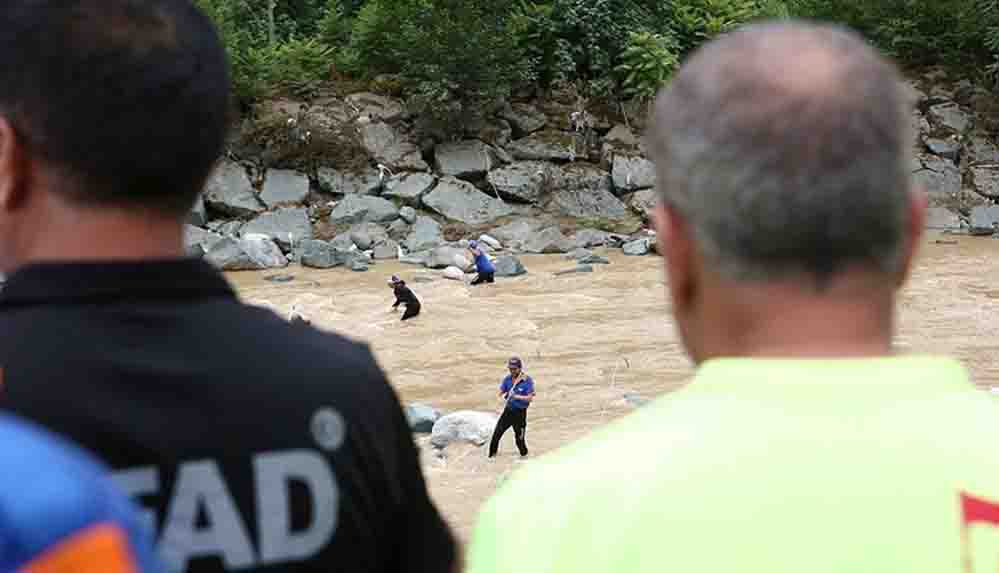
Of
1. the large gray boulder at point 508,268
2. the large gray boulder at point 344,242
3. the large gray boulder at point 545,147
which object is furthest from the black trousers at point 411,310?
the large gray boulder at point 545,147

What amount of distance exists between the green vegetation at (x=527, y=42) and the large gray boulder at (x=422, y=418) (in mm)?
14541

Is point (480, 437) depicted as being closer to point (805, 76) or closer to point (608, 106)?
point (805, 76)

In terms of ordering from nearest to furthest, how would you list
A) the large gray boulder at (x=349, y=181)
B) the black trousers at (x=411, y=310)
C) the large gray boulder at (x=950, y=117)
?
1. the black trousers at (x=411, y=310)
2. the large gray boulder at (x=349, y=181)
3. the large gray boulder at (x=950, y=117)

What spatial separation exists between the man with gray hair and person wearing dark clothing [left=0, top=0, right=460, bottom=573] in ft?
0.93

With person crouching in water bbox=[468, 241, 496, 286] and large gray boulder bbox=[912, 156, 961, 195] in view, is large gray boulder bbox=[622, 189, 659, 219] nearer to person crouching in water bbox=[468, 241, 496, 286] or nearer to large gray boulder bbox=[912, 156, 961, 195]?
large gray boulder bbox=[912, 156, 961, 195]

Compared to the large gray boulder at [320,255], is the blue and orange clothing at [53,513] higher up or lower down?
higher up

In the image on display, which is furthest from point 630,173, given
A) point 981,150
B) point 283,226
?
point 981,150

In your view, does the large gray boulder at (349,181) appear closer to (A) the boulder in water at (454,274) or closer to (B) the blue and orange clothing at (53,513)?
(A) the boulder in water at (454,274)

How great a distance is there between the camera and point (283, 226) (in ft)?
78.7

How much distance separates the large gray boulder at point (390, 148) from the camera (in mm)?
25875

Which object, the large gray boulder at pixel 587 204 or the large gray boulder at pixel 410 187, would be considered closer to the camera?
the large gray boulder at pixel 410 187

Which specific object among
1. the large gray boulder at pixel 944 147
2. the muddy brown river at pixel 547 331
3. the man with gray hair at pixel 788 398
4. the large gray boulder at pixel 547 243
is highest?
the man with gray hair at pixel 788 398

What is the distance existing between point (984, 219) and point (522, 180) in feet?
30.9

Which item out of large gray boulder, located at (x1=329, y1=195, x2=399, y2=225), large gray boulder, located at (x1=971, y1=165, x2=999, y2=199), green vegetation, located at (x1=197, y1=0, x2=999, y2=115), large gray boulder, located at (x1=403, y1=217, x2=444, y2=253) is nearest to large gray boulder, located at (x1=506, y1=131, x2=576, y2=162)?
green vegetation, located at (x1=197, y1=0, x2=999, y2=115)
